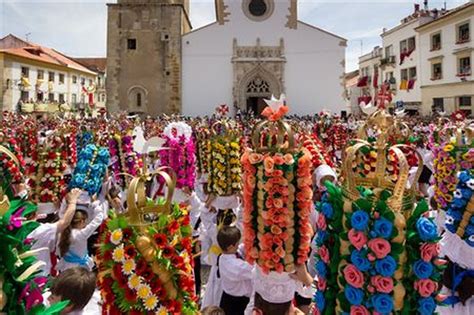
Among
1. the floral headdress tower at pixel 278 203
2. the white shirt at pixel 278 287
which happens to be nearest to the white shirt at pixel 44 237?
the floral headdress tower at pixel 278 203

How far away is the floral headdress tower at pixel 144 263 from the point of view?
2352mm

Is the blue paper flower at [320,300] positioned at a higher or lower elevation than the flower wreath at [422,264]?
lower

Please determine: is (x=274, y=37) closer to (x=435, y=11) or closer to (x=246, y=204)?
(x=435, y=11)

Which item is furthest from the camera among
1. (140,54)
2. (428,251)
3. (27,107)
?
(27,107)

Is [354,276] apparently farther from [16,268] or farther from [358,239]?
[16,268]

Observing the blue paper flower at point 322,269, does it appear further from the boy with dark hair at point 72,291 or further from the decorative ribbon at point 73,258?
the decorative ribbon at point 73,258

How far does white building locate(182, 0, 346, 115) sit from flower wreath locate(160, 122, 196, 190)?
20269 mm

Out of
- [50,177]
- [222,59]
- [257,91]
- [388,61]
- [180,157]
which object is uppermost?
[388,61]

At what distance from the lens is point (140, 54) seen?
26.8m

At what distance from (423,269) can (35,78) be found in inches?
1591

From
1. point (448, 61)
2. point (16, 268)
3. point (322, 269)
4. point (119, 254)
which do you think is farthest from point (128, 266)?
point (448, 61)

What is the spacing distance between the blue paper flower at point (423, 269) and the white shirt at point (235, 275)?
1592mm

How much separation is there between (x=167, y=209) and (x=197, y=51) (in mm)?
25139

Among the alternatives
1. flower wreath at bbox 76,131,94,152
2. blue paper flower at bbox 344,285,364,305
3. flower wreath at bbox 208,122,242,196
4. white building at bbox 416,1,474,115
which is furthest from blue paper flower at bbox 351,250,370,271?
white building at bbox 416,1,474,115
